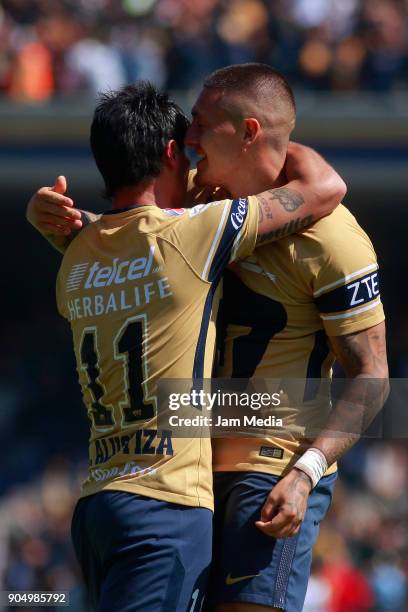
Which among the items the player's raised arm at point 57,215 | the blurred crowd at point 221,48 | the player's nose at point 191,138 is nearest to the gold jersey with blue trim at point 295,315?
the player's nose at point 191,138

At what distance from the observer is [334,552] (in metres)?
9.79

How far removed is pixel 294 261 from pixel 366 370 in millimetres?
420

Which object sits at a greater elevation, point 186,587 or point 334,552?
point 186,587

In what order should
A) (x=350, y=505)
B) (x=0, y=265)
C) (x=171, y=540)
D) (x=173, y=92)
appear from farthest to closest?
(x=0, y=265) < (x=173, y=92) < (x=350, y=505) < (x=171, y=540)

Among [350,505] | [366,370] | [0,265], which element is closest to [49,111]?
[0,265]

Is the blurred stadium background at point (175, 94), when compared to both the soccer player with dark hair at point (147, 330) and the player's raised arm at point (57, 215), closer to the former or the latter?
the player's raised arm at point (57, 215)

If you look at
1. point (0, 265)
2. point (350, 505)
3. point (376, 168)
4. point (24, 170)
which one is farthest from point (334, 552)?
point (0, 265)

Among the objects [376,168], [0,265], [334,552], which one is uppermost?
[376,168]

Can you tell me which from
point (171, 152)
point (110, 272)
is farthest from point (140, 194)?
point (110, 272)

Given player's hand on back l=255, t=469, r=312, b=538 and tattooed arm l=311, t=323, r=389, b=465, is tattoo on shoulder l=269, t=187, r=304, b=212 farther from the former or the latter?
player's hand on back l=255, t=469, r=312, b=538

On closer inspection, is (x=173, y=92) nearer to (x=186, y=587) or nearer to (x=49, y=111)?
(x=49, y=111)

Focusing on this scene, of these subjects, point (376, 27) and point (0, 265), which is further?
point (0, 265)

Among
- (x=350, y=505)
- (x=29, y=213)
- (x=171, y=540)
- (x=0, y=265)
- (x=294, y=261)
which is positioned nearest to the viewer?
(x=171, y=540)

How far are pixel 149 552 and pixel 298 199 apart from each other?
47.4 inches
